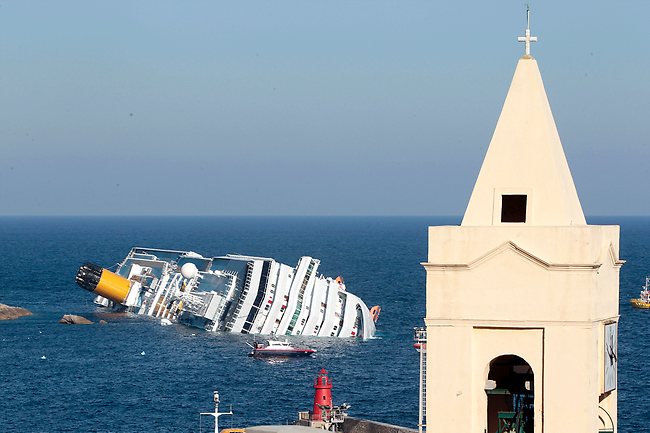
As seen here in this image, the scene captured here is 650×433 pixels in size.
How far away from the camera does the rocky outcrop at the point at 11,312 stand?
130 m

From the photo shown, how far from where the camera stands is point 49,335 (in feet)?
381

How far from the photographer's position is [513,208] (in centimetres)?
1611

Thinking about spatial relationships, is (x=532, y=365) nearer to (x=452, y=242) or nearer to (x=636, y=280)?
(x=452, y=242)

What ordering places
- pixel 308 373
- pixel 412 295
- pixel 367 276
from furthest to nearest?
pixel 367 276 < pixel 412 295 < pixel 308 373

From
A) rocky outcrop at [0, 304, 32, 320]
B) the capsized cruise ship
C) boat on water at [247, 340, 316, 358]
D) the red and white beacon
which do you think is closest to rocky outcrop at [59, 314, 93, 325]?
rocky outcrop at [0, 304, 32, 320]

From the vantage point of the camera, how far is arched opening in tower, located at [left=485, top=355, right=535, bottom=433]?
54.3ft

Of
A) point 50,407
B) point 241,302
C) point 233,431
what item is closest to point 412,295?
point 241,302

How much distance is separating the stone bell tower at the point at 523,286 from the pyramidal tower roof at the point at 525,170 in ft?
0.04

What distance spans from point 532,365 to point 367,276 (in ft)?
554

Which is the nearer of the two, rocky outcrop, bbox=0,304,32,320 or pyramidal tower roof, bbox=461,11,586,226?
pyramidal tower roof, bbox=461,11,586,226

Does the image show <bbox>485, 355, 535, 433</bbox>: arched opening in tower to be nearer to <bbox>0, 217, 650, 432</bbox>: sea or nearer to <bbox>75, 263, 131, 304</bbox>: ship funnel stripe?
<bbox>0, 217, 650, 432</bbox>: sea

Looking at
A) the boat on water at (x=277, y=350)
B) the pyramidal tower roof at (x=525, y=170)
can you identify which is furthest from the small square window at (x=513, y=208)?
the boat on water at (x=277, y=350)

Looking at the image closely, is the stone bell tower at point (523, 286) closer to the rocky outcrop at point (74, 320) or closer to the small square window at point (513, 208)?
the small square window at point (513, 208)

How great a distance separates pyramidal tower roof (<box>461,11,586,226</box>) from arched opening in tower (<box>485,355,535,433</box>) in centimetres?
173
